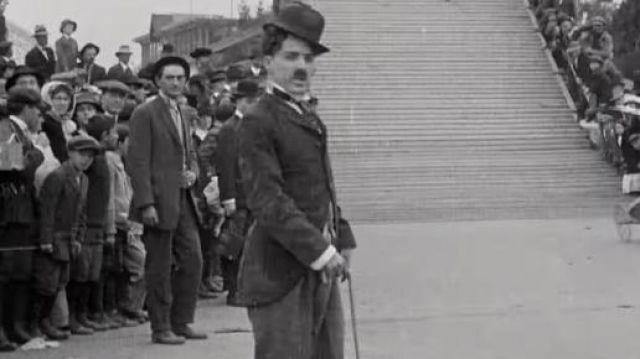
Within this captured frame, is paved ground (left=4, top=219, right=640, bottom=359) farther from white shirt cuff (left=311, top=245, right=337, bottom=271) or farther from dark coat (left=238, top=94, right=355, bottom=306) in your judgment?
white shirt cuff (left=311, top=245, right=337, bottom=271)

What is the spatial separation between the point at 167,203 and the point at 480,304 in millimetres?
3357

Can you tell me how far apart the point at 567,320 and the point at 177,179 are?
3310mm

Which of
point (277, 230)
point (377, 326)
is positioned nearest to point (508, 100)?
point (377, 326)

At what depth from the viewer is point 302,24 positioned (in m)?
5.98

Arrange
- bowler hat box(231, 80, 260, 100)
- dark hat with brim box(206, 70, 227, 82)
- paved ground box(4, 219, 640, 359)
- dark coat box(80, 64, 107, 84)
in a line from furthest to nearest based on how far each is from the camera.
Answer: dark coat box(80, 64, 107, 84) → dark hat with brim box(206, 70, 227, 82) → bowler hat box(231, 80, 260, 100) → paved ground box(4, 219, 640, 359)

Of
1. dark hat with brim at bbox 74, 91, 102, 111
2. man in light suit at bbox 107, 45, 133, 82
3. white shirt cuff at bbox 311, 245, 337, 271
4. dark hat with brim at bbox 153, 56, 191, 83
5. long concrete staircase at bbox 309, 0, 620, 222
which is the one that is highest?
dark hat with brim at bbox 153, 56, 191, 83

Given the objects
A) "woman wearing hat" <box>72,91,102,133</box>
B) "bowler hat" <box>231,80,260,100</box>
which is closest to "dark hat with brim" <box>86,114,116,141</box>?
"woman wearing hat" <box>72,91,102,133</box>

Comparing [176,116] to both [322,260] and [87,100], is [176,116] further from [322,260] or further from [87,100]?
[322,260]

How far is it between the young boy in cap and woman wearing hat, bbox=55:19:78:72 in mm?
11504

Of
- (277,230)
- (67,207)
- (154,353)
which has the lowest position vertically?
(154,353)

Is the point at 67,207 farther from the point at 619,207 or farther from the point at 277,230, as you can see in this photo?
the point at 619,207

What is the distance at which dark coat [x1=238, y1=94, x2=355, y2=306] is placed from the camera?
589 centimetres

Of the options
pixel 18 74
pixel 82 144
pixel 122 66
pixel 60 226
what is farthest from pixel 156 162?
pixel 122 66

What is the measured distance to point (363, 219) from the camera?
21781 mm
